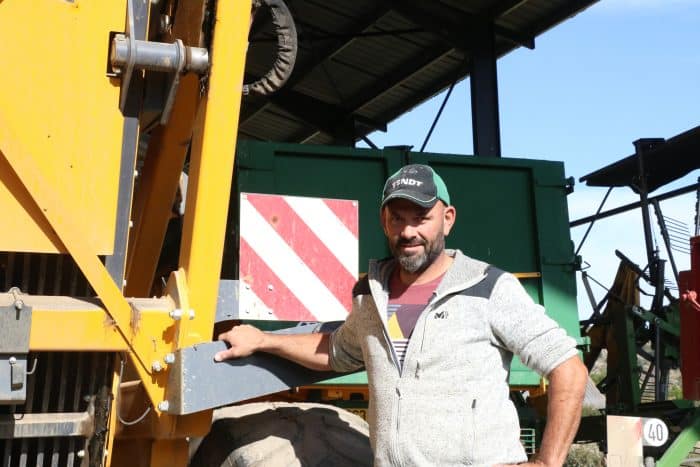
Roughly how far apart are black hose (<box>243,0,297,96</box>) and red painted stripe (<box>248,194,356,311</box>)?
771mm

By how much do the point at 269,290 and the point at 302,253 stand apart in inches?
8.3

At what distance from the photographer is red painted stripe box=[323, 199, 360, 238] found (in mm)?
4109

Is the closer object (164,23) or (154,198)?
(164,23)

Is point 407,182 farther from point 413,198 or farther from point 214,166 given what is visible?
point 214,166

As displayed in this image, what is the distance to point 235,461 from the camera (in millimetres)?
3145

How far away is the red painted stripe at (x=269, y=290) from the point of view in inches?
157

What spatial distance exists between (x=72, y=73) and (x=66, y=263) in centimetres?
52

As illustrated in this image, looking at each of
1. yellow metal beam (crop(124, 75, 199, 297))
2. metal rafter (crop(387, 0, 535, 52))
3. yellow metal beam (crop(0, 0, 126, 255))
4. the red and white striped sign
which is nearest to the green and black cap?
yellow metal beam (crop(0, 0, 126, 255))

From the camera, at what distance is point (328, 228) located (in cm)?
Result: 408

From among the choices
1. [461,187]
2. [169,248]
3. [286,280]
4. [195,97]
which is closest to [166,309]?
[195,97]

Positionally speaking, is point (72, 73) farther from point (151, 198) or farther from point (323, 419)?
point (323, 419)

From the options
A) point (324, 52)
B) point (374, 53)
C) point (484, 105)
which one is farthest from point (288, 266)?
point (324, 52)

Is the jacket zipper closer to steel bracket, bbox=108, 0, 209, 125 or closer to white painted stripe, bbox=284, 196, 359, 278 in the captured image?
steel bracket, bbox=108, 0, 209, 125

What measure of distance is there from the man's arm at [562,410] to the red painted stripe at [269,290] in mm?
1535
